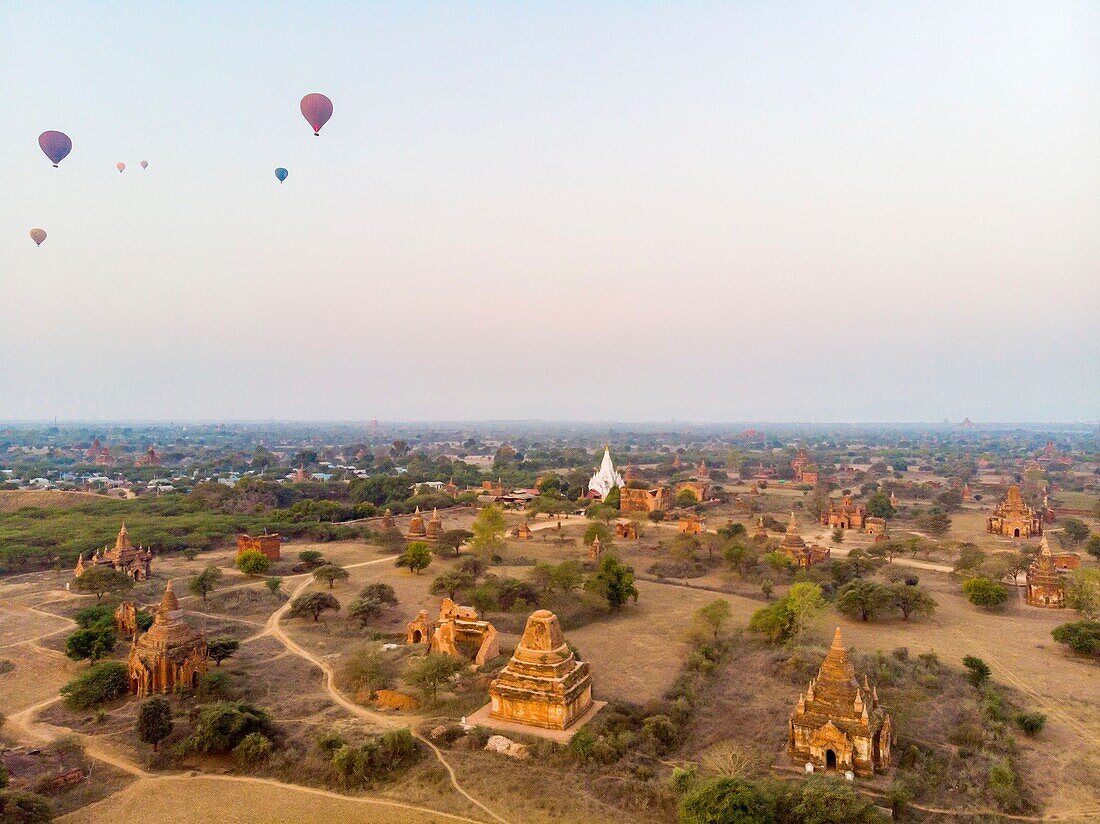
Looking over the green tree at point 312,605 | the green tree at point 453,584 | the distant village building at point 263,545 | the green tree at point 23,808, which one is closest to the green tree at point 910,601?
the green tree at point 453,584

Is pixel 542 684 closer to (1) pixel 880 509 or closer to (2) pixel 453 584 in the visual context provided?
(2) pixel 453 584

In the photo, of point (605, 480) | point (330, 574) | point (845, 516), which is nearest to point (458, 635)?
point (330, 574)

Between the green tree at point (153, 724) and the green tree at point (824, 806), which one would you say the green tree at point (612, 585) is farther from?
the green tree at point (153, 724)

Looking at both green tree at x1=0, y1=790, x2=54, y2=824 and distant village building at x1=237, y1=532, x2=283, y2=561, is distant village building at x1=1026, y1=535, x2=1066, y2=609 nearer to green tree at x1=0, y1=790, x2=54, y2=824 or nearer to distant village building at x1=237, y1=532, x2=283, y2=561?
green tree at x1=0, y1=790, x2=54, y2=824

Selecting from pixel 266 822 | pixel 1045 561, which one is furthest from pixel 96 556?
pixel 1045 561

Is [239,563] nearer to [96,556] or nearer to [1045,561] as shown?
[96,556]
